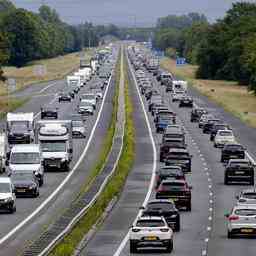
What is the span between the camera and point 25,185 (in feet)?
192

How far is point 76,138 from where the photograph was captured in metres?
95.8

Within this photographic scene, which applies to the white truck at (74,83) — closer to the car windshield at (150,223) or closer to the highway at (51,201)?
the highway at (51,201)

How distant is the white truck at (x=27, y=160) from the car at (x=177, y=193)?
11.9 meters

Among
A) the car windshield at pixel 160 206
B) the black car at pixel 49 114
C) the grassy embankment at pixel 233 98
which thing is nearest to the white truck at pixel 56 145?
the car windshield at pixel 160 206

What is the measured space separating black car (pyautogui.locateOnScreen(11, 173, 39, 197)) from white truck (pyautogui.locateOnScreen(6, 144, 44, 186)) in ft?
14.2

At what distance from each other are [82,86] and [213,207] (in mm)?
125891

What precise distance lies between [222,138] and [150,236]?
1967 inches

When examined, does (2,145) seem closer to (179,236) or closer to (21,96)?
(179,236)

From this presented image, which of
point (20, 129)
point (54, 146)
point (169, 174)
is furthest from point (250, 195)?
point (20, 129)

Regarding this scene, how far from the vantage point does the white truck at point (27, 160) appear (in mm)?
64312

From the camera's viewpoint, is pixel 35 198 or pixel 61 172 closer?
pixel 35 198

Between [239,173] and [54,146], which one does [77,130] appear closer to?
[54,146]

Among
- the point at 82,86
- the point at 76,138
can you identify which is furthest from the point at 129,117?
the point at 82,86

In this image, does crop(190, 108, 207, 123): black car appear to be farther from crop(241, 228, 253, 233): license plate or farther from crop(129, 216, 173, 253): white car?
crop(129, 216, 173, 253): white car
